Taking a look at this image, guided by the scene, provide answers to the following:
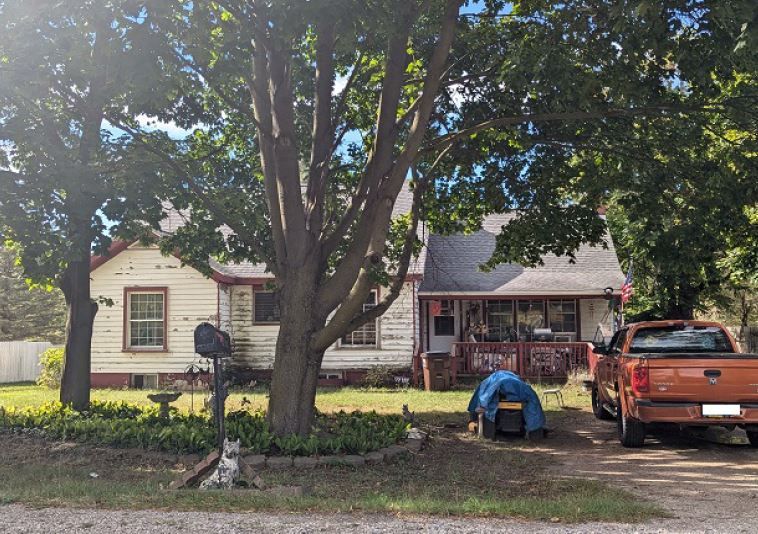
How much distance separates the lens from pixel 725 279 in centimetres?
1948

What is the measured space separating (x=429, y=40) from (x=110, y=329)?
13.3 m

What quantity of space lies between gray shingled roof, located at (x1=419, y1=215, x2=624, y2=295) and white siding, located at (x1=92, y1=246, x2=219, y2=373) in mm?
6272

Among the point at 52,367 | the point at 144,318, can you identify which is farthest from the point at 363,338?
the point at 52,367

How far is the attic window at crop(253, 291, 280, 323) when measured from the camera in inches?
804

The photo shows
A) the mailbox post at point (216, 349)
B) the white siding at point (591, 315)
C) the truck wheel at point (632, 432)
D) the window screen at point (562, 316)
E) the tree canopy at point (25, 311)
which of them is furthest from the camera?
the tree canopy at point (25, 311)

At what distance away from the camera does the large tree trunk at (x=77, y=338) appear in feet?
39.8

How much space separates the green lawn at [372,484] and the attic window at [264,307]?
9.13 meters

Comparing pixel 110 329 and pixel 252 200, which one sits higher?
pixel 252 200

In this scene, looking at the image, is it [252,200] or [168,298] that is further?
[168,298]

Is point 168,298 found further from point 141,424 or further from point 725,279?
point 725,279

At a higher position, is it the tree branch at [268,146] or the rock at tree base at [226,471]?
the tree branch at [268,146]

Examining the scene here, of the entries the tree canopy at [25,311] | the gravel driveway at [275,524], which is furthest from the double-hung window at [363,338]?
the tree canopy at [25,311]

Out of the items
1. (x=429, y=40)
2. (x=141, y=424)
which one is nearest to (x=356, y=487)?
(x=141, y=424)

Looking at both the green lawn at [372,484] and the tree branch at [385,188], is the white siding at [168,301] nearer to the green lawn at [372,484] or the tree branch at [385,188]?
the green lawn at [372,484]
